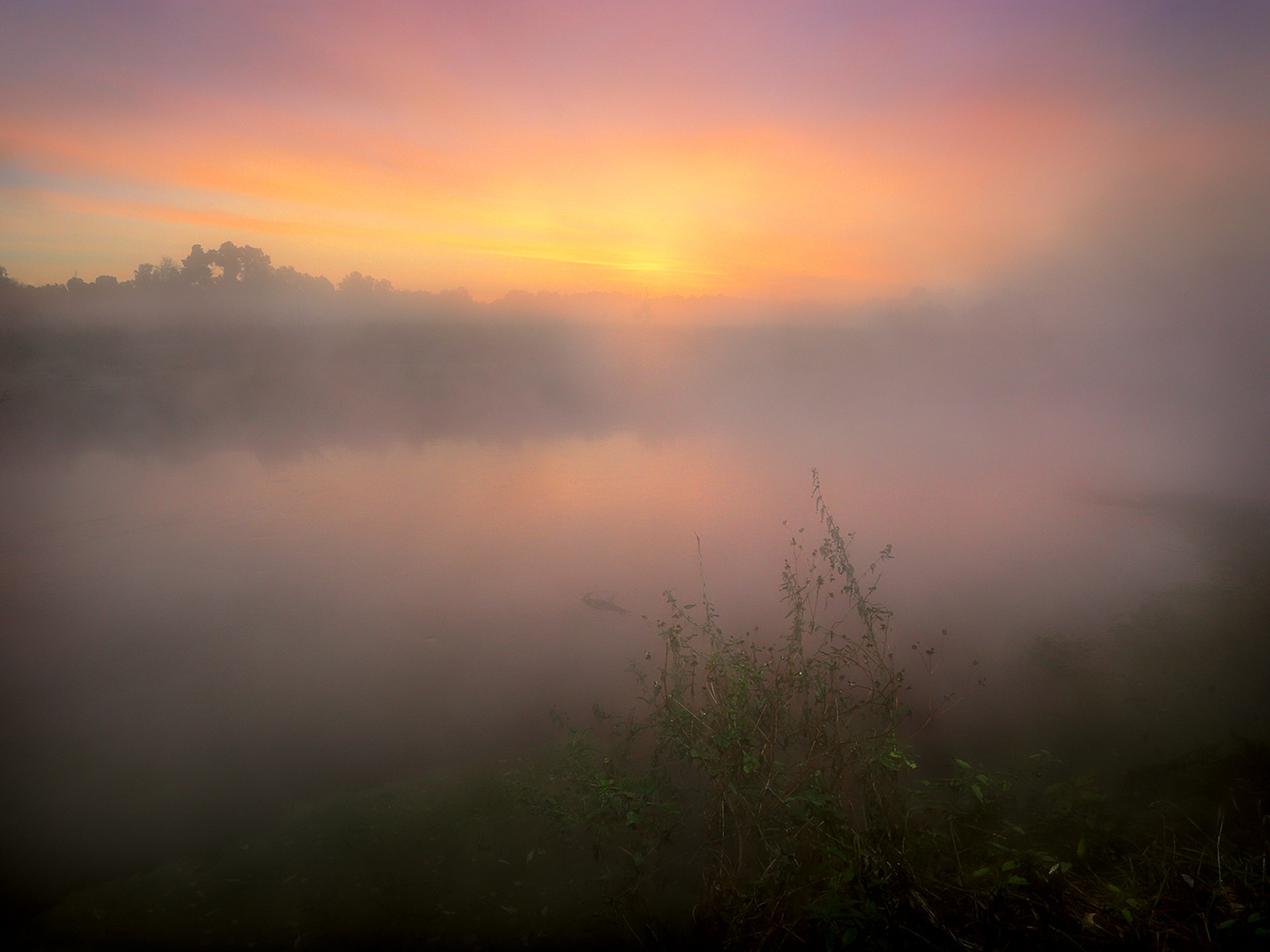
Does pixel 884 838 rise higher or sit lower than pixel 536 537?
higher

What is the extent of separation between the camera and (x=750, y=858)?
329 cm

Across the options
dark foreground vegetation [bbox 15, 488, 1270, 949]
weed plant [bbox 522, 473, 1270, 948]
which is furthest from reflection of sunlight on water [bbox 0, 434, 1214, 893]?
weed plant [bbox 522, 473, 1270, 948]

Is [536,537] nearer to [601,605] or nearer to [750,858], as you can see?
[601,605]

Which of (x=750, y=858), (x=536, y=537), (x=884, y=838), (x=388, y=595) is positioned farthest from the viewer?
(x=536, y=537)

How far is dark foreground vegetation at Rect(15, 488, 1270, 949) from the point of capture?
2.55 m

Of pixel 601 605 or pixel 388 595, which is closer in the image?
pixel 601 605

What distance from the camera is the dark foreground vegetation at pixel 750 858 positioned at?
100 inches

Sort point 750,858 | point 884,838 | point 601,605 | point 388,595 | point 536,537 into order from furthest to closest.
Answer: point 536,537 → point 388,595 → point 601,605 → point 750,858 → point 884,838

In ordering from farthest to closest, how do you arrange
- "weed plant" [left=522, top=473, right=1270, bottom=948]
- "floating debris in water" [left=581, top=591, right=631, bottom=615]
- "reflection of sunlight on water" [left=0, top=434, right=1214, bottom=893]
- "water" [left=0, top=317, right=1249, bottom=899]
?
"floating debris in water" [left=581, top=591, right=631, bottom=615] → "reflection of sunlight on water" [left=0, top=434, right=1214, bottom=893] → "water" [left=0, top=317, right=1249, bottom=899] → "weed plant" [left=522, top=473, right=1270, bottom=948]

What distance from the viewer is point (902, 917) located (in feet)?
8.33

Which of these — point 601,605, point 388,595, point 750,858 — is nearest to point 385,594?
point 388,595

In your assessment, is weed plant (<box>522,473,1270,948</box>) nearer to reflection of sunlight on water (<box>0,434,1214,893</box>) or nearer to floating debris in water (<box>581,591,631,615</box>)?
reflection of sunlight on water (<box>0,434,1214,893</box>)

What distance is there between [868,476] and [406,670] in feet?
43.1

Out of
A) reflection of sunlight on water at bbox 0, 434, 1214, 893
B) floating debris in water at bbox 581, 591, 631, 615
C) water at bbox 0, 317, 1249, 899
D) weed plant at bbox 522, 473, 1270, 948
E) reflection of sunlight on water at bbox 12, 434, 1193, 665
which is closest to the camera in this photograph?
weed plant at bbox 522, 473, 1270, 948
